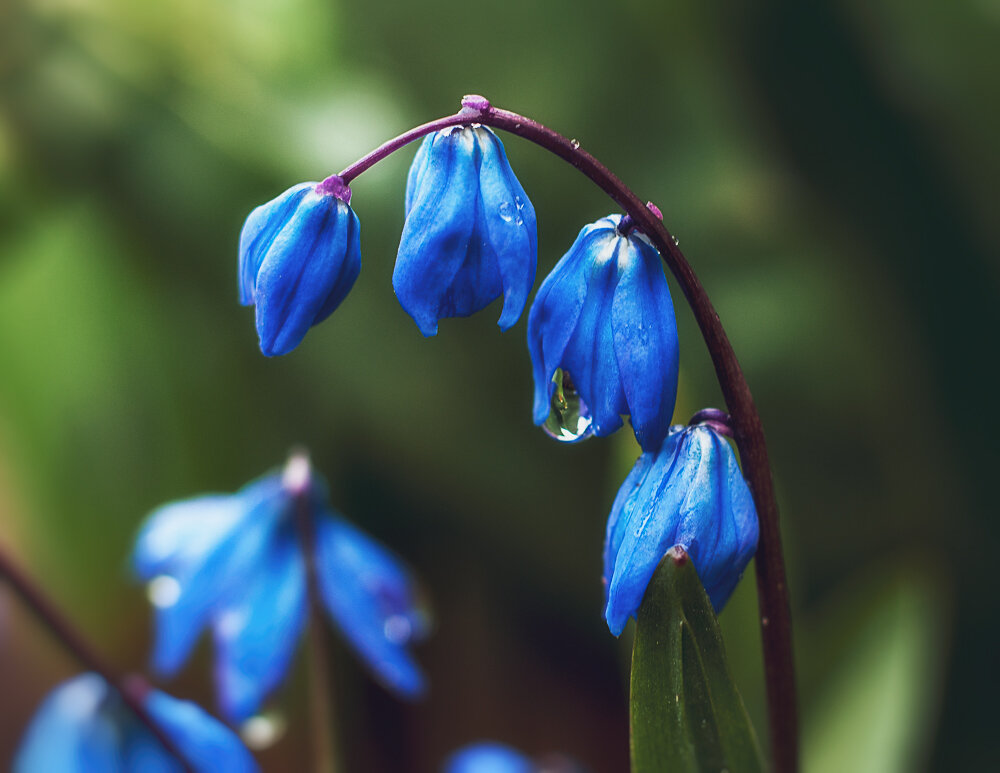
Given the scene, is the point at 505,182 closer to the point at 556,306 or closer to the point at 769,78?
the point at 556,306

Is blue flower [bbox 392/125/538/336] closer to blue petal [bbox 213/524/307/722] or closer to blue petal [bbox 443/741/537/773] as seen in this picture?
blue petal [bbox 213/524/307/722]

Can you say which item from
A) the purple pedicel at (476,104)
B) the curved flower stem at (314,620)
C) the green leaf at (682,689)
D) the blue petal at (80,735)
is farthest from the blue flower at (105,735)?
the purple pedicel at (476,104)

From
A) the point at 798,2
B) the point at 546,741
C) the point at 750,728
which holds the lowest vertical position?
the point at 546,741

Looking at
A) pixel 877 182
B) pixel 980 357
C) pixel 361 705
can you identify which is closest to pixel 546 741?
pixel 361 705

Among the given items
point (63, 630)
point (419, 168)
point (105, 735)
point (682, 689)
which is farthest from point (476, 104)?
point (105, 735)

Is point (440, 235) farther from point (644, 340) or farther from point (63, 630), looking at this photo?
point (63, 630)

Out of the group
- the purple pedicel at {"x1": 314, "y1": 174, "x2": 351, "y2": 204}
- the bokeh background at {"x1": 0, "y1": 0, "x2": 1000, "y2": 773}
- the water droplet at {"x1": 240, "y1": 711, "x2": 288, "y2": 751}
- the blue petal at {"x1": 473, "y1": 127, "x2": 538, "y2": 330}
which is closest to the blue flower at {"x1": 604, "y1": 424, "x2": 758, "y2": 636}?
the blue petal at {"x1": 473, "y1": 127, "x2": 538, "y2": 330}
